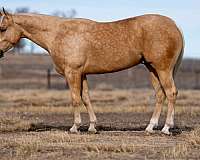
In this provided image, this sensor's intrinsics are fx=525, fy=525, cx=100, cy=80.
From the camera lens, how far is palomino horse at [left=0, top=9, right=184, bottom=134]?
1254 cm

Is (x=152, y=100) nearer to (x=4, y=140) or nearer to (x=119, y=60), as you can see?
(x=119, y=60)

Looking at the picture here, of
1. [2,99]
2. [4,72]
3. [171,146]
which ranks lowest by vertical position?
[4,72]

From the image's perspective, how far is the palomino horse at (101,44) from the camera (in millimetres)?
12539

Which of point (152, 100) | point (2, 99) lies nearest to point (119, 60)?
point (152, 100)

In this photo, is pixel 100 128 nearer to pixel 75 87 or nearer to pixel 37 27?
pixel 75 87

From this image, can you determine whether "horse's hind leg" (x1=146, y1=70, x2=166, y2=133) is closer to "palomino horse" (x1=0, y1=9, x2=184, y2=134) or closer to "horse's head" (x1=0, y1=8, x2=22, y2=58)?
"palomino horse" (x1=0, y1=9, x2=184, y2=134)

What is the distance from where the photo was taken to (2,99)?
2700cm

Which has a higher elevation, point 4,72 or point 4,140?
point 4,140

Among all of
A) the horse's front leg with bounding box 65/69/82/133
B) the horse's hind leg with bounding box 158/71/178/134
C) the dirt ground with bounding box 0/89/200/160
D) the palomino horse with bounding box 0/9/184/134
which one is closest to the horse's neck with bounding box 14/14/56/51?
the palomino horse with bounding box 0/9/184/134

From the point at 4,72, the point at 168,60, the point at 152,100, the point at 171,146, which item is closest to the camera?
the point at 171,146

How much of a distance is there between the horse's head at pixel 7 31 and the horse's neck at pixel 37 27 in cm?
13

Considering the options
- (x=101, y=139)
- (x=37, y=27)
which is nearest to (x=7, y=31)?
(x=37, y=27)

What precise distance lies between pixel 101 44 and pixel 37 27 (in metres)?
1.70

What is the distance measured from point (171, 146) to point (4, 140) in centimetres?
351
